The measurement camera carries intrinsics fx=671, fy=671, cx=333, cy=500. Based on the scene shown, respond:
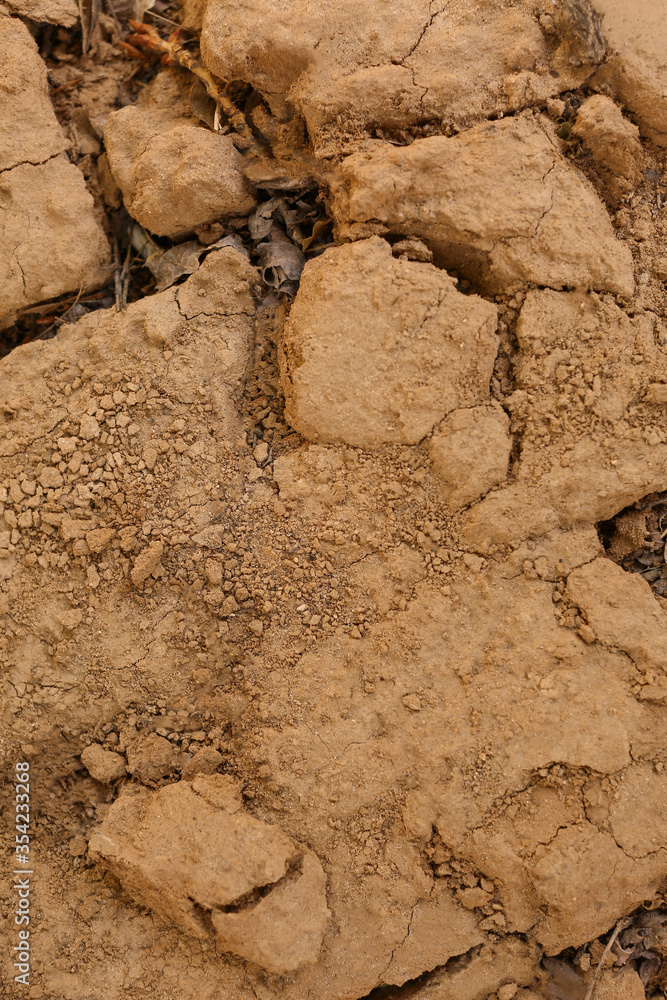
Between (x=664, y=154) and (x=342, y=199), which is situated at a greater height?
(x=664, y=154)

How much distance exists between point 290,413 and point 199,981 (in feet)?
5.55

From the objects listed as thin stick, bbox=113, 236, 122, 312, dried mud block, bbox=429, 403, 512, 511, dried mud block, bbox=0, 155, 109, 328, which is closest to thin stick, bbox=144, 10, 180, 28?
dried mud block, bbox=0, 155, 109, 328

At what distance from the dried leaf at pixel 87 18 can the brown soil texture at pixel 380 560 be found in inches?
27.6

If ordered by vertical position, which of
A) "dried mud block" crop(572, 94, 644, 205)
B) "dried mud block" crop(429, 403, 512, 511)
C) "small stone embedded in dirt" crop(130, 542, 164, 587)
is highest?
"dried mud block" crop(572, 94, 644, 205)

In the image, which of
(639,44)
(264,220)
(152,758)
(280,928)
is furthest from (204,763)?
(639,44)

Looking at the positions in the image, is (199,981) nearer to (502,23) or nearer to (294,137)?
(294,137)

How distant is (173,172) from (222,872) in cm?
214

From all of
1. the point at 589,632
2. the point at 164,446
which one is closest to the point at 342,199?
the point at 164,446

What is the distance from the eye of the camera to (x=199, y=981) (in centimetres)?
194

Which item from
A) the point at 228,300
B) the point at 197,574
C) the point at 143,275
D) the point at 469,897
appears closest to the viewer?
the point at 469,897

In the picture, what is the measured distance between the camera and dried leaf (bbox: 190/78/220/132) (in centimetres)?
233

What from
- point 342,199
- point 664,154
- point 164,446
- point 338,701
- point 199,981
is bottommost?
point 199,981

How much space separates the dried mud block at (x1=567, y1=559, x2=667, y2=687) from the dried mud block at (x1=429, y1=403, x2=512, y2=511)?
15.4 inches

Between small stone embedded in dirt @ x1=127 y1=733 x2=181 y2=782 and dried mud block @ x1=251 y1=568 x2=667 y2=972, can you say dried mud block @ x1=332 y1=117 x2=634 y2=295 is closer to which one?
dried mud block @ x1=251 y1=568 x2=667 y2=972
